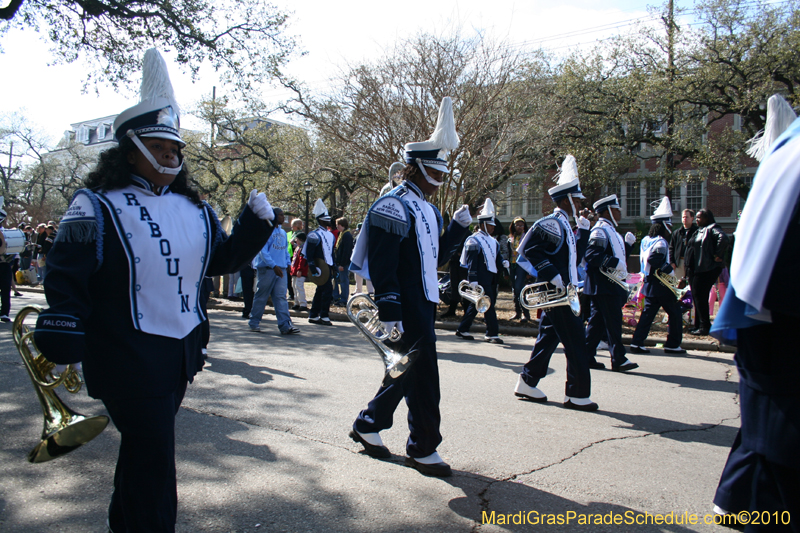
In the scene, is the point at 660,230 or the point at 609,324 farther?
the point at 660,230

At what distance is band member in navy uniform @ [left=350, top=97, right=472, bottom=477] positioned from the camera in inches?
140

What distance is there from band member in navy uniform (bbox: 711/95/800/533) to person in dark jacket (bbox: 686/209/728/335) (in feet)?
28.9

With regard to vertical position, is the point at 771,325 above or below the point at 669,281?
below

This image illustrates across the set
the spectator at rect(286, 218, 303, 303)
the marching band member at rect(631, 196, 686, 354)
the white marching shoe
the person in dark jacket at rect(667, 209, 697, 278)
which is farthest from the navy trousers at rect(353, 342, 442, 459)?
the spectator at rect(286, 218, 303, 303)

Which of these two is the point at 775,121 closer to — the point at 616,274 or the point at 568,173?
the point at 568,173

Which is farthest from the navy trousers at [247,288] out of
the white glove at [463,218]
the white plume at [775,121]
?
the white plume at [775,121]

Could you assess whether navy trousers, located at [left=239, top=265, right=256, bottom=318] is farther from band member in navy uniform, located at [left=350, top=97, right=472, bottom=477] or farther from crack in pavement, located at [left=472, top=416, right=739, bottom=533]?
crack in pavement, located at [left=472, top=416, right=739, bottom=533]

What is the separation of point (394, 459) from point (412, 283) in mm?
1196

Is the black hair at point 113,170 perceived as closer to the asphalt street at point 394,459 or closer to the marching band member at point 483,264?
the asphalt street at point 394,459

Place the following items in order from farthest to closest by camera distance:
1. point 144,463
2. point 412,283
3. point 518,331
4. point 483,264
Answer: point 518,331
point 483,264
point 412,283
point 144,463

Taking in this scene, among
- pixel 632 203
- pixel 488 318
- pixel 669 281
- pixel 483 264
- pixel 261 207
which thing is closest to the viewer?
pixel 261 207

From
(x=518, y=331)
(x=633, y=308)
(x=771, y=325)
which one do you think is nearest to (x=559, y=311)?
(x=771, y=325)

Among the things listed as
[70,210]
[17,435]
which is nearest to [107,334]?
[70,210]

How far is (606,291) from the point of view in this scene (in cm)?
700
